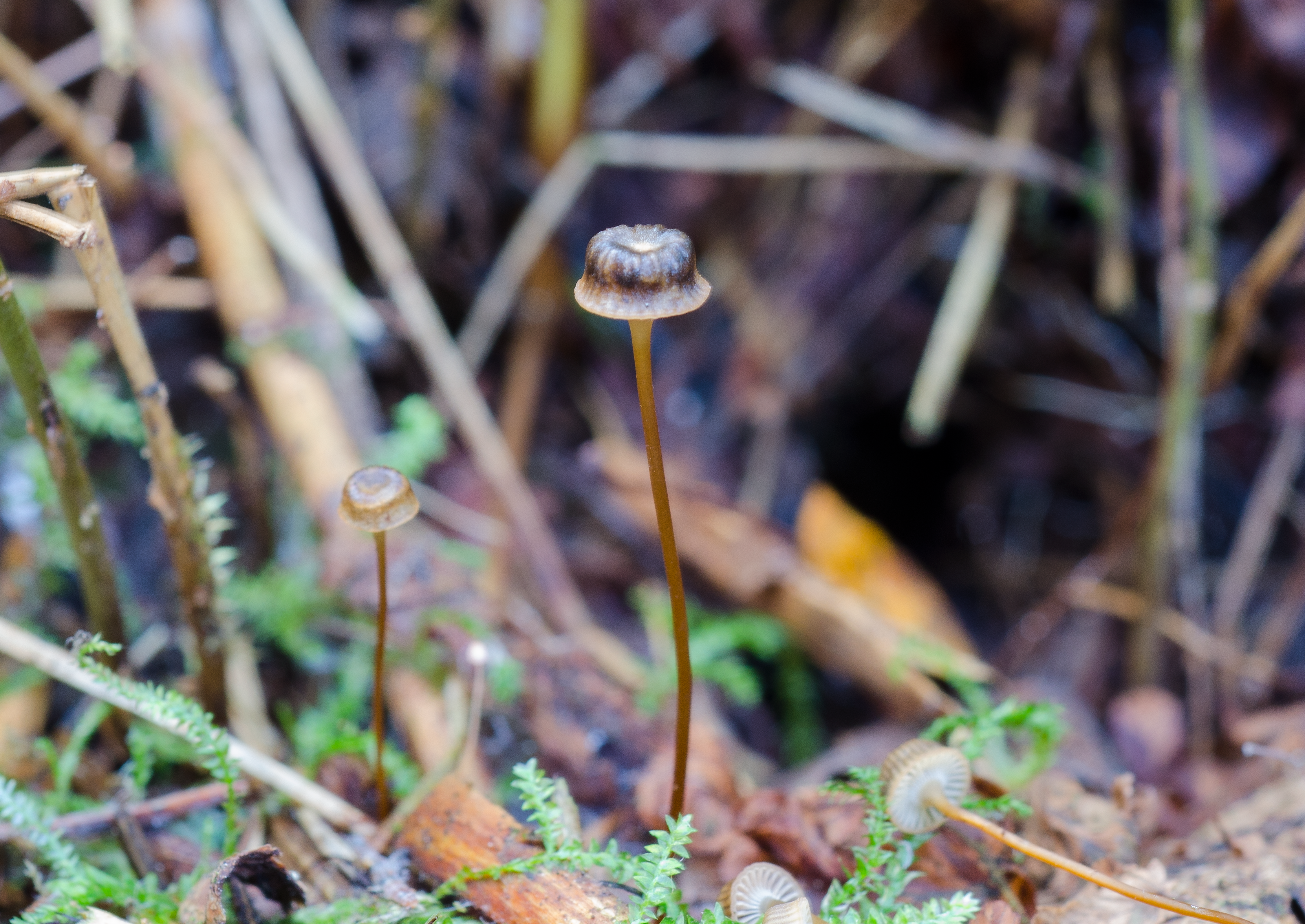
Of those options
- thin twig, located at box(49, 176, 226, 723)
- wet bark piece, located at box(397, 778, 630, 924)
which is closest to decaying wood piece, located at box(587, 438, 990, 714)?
wet bark piece, located at box(397, 778, 630, 924)

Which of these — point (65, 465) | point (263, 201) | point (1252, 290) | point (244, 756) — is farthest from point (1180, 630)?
point (263, 201)

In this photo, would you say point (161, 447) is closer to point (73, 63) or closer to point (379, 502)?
point (379, 502)

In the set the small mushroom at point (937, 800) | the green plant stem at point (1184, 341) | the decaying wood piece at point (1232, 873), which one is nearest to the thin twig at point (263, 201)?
the small mushroom at point (937, 800)

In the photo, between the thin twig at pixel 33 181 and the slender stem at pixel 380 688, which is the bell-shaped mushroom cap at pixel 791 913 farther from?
the thin twig at pixel 33 181

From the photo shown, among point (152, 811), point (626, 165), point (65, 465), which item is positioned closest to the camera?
point (65, 465)

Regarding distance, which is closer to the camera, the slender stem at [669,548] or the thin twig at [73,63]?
the slender stem at [669,548]

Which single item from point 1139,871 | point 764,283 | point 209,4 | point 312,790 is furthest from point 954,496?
point 209,4
